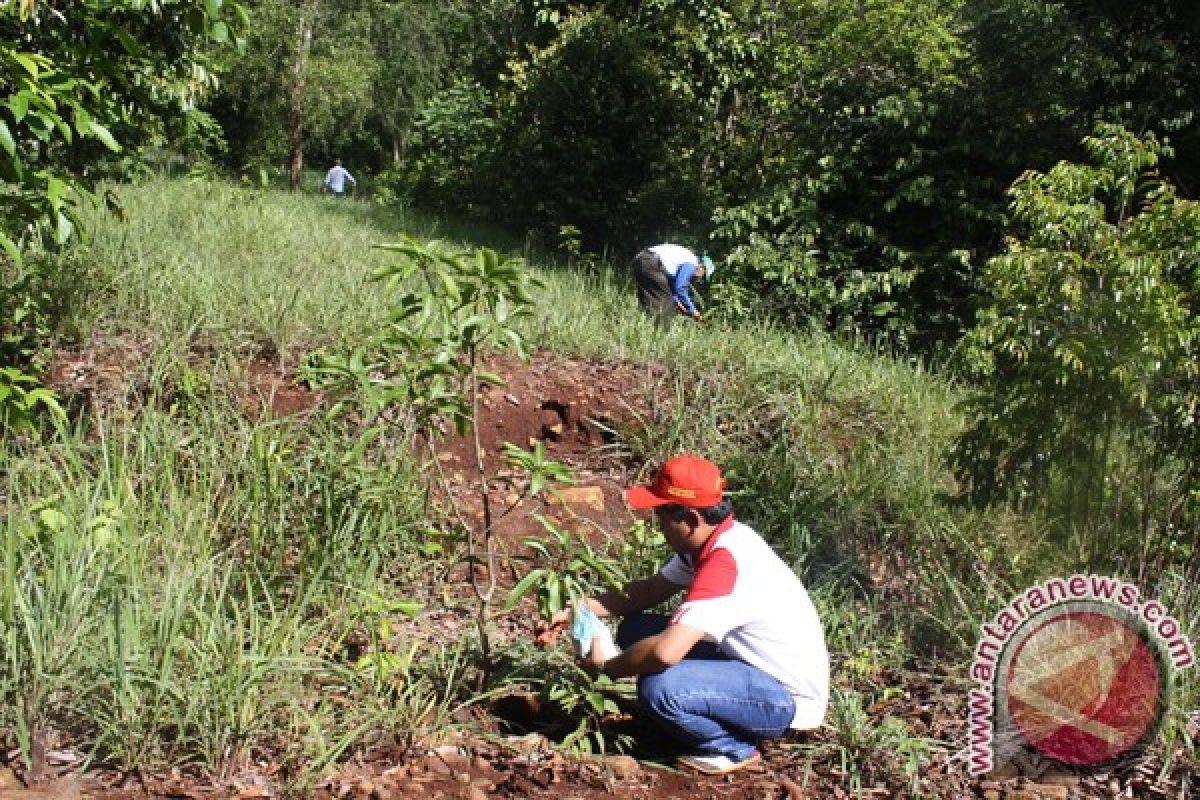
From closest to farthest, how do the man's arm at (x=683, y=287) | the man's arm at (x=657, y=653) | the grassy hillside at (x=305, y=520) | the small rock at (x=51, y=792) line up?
1. the small rock at (x=51, y=792)
2. the grassy hillside at (x=305, y=520)
3. the man's arm at (x=657, y=653)
4. the man's arm at (x=683, y=287)

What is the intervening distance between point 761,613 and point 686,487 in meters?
0.48

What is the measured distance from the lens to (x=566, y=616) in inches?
147

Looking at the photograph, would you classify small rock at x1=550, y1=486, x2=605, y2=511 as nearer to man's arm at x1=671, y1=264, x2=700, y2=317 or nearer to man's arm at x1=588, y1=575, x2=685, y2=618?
man's arm at x1=588, y1=575, x2=685, y2=618

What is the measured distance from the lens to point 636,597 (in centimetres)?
393

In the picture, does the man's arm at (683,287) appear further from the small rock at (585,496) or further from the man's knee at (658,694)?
the man's knee at (658,694)

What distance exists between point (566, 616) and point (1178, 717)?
210 centimetres

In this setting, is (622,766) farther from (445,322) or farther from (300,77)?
(300,77)

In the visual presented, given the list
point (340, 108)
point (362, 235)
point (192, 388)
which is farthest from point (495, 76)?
point (192, 388)

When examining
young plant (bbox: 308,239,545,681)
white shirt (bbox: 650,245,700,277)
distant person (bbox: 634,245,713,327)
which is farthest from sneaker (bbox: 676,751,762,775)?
white shirt (bbox: 650,245,700,277)

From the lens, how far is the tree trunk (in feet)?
63.8

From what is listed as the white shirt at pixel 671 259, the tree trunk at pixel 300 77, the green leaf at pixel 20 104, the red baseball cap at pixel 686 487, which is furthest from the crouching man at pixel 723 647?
the tree trunk at pixel 300 77

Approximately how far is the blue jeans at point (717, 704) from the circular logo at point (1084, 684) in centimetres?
94

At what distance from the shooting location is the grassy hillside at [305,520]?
313 cm

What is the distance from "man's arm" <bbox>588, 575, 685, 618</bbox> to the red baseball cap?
42 cm
